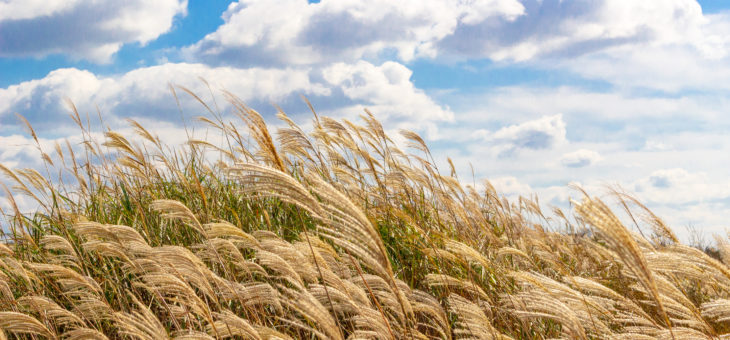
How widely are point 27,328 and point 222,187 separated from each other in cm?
243

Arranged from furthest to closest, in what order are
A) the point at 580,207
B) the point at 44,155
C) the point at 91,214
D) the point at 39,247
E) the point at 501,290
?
the point at 44,155 < the point at 91,214 < the point at 39,247 < the point at 501,290 < the point at 580,207

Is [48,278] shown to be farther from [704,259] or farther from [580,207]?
[704,259]

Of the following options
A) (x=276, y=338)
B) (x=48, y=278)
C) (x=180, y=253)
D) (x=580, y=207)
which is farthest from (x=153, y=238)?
(x=580, y=207)

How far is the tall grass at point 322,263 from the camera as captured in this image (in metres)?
2.47

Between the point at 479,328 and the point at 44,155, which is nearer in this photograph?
the point at 479,328

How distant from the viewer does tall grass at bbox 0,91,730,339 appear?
247 centimetres

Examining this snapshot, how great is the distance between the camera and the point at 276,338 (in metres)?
2.39

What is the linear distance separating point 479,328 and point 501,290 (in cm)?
122

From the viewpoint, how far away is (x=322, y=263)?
2.78 meters

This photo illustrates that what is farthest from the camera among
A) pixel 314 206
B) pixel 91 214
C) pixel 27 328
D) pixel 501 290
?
pixel 91 214

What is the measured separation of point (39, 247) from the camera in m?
4.90

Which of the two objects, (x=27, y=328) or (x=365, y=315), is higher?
(x=365, y=315)

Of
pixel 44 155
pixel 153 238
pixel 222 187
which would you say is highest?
pixel 44 155

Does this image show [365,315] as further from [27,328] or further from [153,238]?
[153,238]
